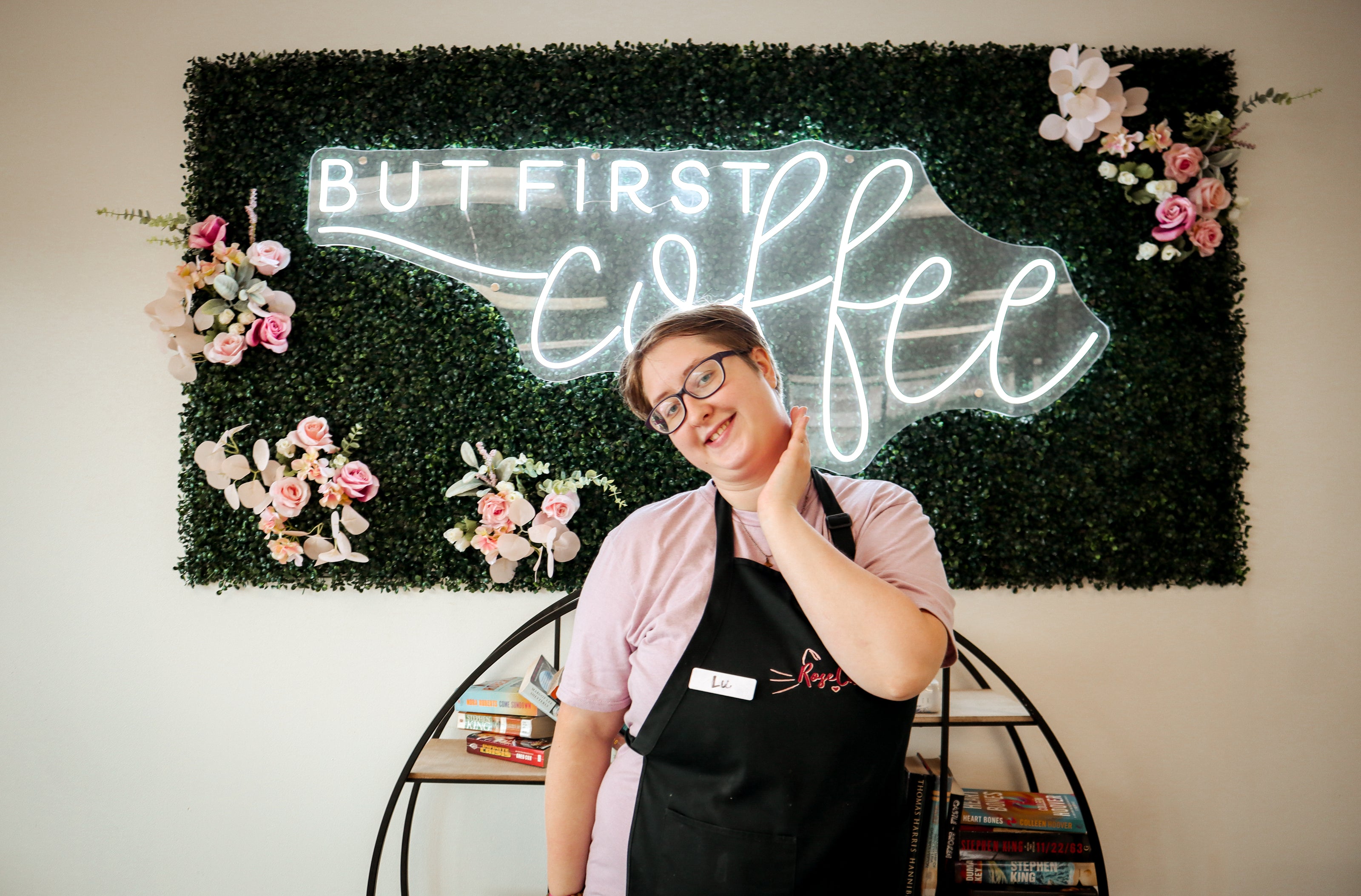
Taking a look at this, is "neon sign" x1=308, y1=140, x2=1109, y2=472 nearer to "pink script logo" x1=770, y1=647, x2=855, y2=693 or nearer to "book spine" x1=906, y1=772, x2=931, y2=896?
"book spine" x1=906, y1=772, x2=931, y2=896

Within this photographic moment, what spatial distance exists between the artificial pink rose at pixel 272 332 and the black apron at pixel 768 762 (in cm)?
176

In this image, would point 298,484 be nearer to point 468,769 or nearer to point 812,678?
point 468,769

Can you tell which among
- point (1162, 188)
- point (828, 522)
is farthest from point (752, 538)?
point (1162, 188)

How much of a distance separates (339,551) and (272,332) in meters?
0.71

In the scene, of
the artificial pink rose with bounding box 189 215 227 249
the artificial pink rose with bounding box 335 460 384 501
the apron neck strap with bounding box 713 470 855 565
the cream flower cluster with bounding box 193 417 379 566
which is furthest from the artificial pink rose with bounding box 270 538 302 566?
the apron neck strap with bounding box 713 470 855 565

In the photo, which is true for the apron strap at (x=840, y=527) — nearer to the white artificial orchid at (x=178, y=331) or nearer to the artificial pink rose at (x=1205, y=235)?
the artificial pink rose at (x=1205, y=235)

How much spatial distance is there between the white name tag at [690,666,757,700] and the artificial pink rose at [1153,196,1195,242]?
6.69 feet

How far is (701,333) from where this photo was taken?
1.42m

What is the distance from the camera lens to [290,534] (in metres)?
2.42

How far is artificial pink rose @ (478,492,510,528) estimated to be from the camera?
92.2 inches

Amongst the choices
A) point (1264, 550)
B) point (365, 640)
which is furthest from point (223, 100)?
point (1264, 550)

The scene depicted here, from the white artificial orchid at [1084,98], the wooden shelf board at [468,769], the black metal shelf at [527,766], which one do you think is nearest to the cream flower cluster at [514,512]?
the black metal shelf at [527,766]

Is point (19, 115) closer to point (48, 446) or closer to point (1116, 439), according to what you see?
point (48, 446)

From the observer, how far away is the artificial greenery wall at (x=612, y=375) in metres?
2.38
